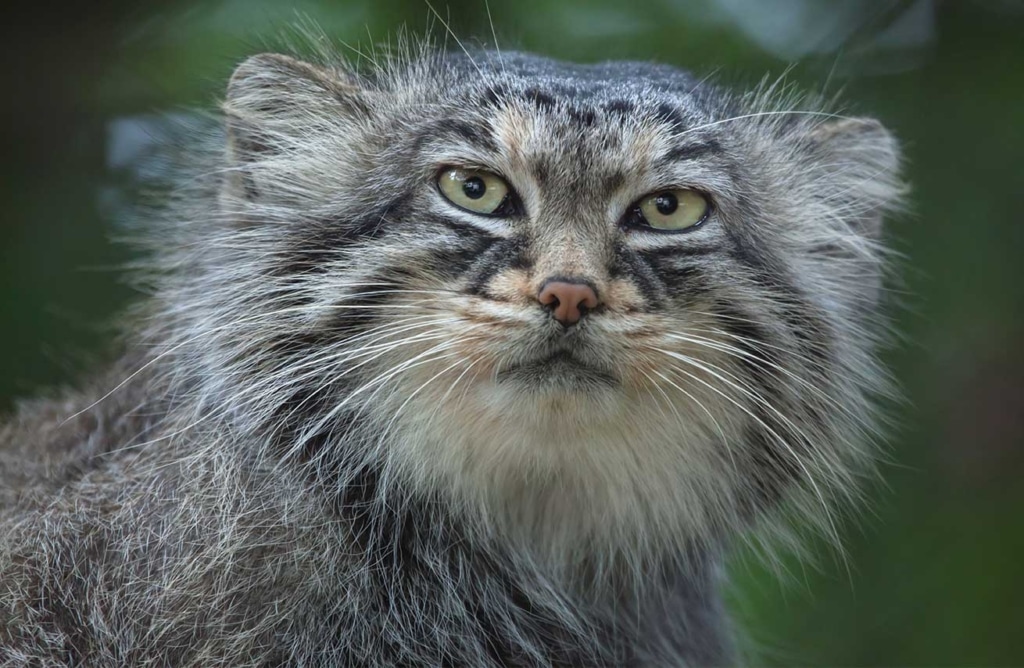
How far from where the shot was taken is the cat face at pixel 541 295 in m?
3.71

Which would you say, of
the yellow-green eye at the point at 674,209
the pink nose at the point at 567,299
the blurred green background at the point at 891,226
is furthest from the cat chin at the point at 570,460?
the blurred green background at the point at 891,226

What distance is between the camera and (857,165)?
16.4 feet

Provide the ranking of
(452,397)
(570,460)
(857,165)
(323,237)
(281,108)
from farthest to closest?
(857,165) < (281,108) < (323,237) < (570,460) < (452,397)

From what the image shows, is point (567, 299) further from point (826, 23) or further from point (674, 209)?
point (826, 23)

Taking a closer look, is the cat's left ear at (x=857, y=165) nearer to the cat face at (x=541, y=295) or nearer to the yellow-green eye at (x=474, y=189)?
the cat face at (x=541, y=295)

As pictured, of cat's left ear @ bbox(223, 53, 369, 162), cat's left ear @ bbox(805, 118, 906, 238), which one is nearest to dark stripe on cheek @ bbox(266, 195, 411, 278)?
cat's left ear @ bbox(223, 53, 369, 162)

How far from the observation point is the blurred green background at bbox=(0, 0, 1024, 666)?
5.98m

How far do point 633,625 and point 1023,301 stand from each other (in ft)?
9.78

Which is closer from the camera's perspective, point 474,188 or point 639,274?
point 639,274

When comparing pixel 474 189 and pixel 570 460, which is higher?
pixel 474 189

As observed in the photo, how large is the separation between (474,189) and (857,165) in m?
1.96

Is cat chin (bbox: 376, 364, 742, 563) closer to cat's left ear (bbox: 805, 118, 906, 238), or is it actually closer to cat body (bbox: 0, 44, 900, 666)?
cat body (bbox: 0, 44, 900, 666)

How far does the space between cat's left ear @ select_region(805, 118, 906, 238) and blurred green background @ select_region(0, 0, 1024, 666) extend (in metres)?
0.76

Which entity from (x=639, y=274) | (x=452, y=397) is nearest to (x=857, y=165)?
(x=639, y=274)
